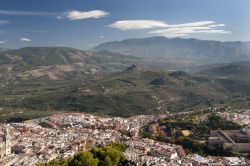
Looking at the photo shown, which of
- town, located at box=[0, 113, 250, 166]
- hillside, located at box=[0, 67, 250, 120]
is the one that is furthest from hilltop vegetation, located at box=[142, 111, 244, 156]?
hillside, located at box=[0, 67, 250, 120]

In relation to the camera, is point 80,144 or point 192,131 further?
point 192,131

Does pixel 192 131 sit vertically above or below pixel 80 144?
below

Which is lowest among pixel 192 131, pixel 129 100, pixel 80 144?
pixel 129 100

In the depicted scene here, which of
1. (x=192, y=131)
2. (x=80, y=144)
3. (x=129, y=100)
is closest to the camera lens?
(x=80, y=144)

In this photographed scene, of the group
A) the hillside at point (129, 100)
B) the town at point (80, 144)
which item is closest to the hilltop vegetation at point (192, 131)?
the town at point (80, 144)

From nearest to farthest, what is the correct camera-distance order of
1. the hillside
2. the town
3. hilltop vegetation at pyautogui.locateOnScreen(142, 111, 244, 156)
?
the town, hilltop vegetation at pyautogui.locateOnScreen(142, 111, 244, 156), the hillside

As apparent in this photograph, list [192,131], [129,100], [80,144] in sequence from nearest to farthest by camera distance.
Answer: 1. [80,144]
2. [192,131]
3. [129,100]

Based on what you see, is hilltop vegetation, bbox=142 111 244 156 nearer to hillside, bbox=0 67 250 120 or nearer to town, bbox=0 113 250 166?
town, bbox=0 113 250 166

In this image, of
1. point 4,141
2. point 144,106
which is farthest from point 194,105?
point 4,141

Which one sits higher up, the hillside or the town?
the town

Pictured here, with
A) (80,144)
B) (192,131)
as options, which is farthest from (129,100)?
(80,144)

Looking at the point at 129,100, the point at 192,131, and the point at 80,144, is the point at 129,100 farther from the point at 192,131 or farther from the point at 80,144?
the point at 80,144
